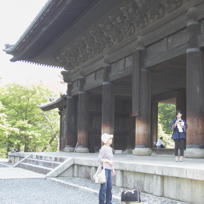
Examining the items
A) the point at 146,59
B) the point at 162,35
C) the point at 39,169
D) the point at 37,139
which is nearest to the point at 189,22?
the point at 162,35

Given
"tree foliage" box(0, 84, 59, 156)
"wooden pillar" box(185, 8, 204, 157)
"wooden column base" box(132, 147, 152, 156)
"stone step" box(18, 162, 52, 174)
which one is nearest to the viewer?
"wooden pillar" box(185, 8, 204, 157)

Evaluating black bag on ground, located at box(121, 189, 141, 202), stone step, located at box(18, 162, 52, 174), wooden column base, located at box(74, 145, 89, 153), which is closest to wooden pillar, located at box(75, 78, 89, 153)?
wooden column base, located at box(74, 145, 89, 153)

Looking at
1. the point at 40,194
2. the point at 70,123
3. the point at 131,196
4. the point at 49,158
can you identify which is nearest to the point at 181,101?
the point at 70,123

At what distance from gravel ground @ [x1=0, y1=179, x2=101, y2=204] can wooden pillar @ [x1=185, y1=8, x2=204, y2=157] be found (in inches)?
131

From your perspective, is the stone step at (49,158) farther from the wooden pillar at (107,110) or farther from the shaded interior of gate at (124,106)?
the shaded interior of gate at (124,106)

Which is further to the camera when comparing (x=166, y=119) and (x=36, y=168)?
(x=166, y=119)

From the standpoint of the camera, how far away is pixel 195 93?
916 centimetres

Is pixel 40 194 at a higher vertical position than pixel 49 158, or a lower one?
lower

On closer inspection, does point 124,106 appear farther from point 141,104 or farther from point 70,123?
point 141,104

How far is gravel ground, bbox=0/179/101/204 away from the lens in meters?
6.66

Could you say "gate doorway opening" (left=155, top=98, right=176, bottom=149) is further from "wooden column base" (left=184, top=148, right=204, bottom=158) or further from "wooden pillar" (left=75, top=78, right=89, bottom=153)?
"wooden column base" (left=184, top=148, right=204, bottom=158)

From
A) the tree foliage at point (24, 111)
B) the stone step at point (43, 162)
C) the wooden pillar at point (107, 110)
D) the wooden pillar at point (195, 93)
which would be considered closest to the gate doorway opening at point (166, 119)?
the tree foliage at point (24, 111)

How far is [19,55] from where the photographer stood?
17.2 metres

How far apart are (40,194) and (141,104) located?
17.8 feet
